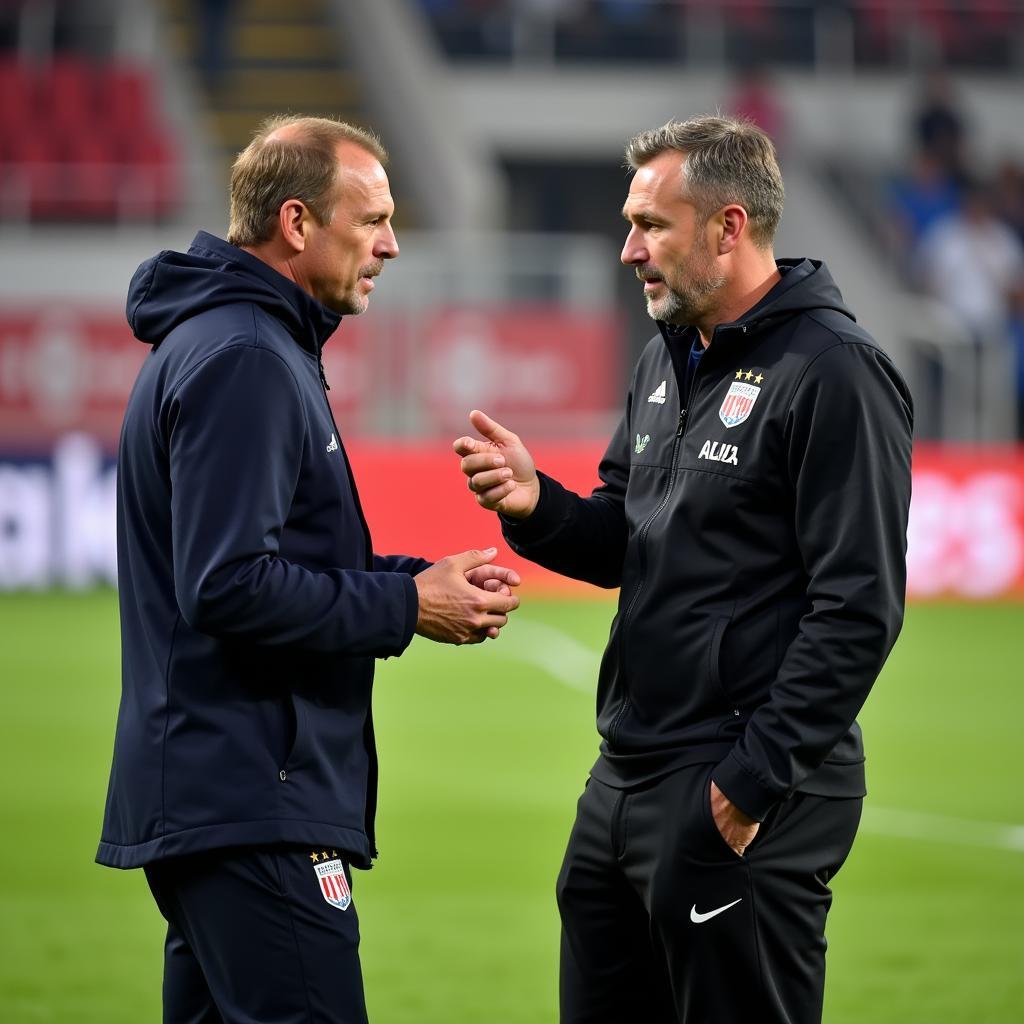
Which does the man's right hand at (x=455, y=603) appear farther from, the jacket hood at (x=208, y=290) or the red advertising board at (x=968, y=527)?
the red advertising board at (x=968, y=527)

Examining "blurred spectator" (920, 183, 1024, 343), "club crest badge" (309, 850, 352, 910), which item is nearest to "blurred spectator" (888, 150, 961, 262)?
"blurred spectator" (920, 183, 1024, 343)

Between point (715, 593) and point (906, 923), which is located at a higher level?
point (715, 593)

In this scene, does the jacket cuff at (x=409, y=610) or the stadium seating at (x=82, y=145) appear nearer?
the jacket cuff at (x=409, y=610)

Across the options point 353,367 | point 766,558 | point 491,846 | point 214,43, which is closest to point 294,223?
point 766,558

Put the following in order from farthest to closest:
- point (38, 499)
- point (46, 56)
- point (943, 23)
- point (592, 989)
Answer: point (943, 23), point (46, 56), point (38, 499), point (592, 989)

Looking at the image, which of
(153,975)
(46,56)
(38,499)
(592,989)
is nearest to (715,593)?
(592,989)

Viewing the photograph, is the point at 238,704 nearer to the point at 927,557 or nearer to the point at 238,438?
the point at 238,438

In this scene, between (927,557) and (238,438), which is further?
(927,557)

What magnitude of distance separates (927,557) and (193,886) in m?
13.9

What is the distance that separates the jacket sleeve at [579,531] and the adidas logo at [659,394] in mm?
234

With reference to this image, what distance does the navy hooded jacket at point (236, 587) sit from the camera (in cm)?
318

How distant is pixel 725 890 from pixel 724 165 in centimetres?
146

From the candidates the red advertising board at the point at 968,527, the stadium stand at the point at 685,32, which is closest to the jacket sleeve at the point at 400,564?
the red advertising board at the point at 968,527

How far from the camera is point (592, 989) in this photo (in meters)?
3.79
